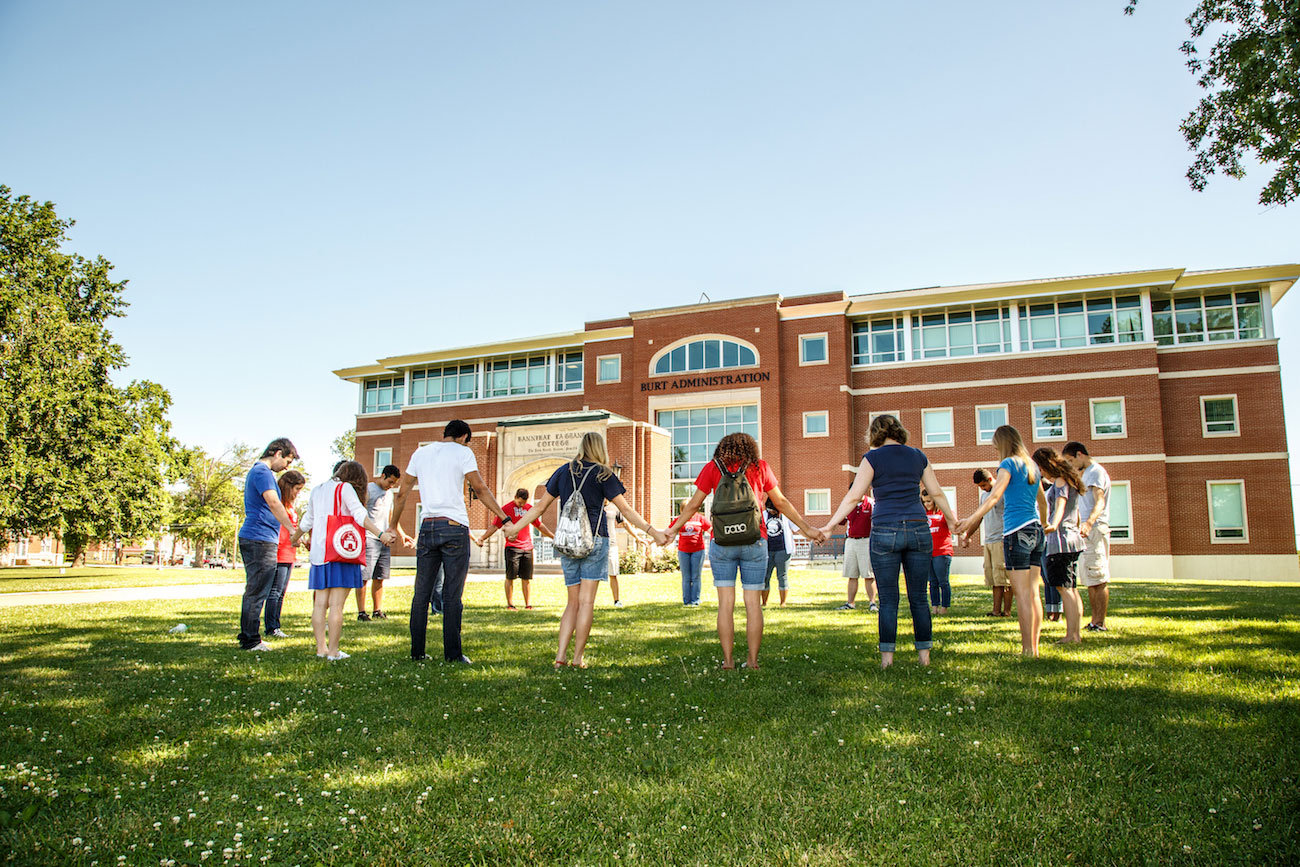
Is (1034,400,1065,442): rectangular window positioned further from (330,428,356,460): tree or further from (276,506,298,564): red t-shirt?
(330,428,356,460): tree

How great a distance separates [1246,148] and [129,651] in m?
15.1

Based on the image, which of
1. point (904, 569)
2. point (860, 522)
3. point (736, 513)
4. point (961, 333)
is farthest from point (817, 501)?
point (736, 513)

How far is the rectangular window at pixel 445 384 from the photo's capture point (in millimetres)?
40688

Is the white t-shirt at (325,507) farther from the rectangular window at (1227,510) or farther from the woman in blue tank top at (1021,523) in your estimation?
the rectangular window at (1227,510)

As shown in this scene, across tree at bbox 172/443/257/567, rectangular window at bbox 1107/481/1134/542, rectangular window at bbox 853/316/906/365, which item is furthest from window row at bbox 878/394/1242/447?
tree at bbox 172/443/257/567

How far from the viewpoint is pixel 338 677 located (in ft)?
18.8

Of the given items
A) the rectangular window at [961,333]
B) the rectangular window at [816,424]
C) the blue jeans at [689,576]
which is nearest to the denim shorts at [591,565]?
the blue jeans at [689,576]

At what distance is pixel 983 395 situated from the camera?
31422mm

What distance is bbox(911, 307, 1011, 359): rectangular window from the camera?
31.6 metres

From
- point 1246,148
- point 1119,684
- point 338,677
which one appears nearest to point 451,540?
point 338,677

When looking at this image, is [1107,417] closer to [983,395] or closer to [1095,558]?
[983,395]

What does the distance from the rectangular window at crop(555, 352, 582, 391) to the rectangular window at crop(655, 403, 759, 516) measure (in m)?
5.42

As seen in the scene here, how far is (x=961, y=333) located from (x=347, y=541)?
30.1 m

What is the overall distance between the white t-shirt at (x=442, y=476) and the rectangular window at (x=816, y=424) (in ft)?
89.5
